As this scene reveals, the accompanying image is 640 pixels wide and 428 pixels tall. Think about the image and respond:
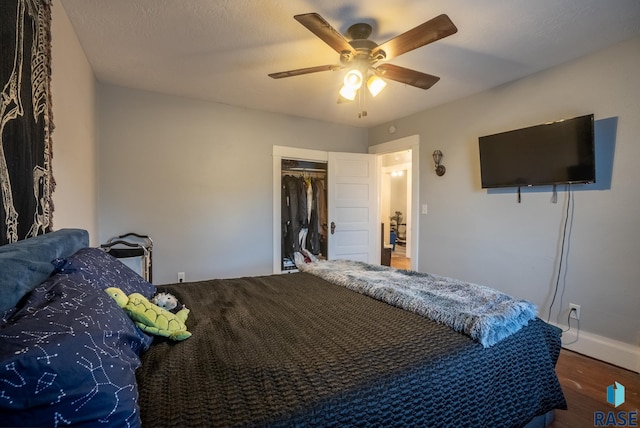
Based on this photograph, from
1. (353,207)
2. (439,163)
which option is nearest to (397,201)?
(353,207)

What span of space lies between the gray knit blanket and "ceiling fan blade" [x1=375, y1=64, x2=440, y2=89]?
1309 mm

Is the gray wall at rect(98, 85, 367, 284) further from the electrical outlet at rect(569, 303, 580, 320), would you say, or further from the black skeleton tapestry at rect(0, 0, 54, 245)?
the electrical outlet at rect(569, 303, 580, 320)

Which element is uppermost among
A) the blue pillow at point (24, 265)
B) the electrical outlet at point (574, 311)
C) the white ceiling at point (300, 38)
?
the white ceiling at point (300, 38)

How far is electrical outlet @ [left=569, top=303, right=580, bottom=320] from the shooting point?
2.34 m

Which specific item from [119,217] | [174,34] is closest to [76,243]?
[174,34]

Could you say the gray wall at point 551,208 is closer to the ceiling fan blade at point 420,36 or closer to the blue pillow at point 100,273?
the ceiling fan blade at point 420,36

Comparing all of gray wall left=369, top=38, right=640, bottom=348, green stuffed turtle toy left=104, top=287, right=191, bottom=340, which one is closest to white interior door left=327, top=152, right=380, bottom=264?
gray wall left=369, top=38, right=640, bottom=348

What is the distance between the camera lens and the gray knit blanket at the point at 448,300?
1.20m

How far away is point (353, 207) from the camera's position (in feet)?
13.3

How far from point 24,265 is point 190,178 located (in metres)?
2.47

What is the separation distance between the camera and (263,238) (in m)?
3.60

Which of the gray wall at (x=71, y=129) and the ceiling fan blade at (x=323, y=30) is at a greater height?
the ceiling fan blade at (x=323, y=30)

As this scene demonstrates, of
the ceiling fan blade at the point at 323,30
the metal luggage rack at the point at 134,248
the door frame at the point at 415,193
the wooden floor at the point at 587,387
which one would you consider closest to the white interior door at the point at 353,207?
the door frame at the point at 415,193

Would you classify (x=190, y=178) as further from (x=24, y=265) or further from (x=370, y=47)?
(x=24, y=265)
